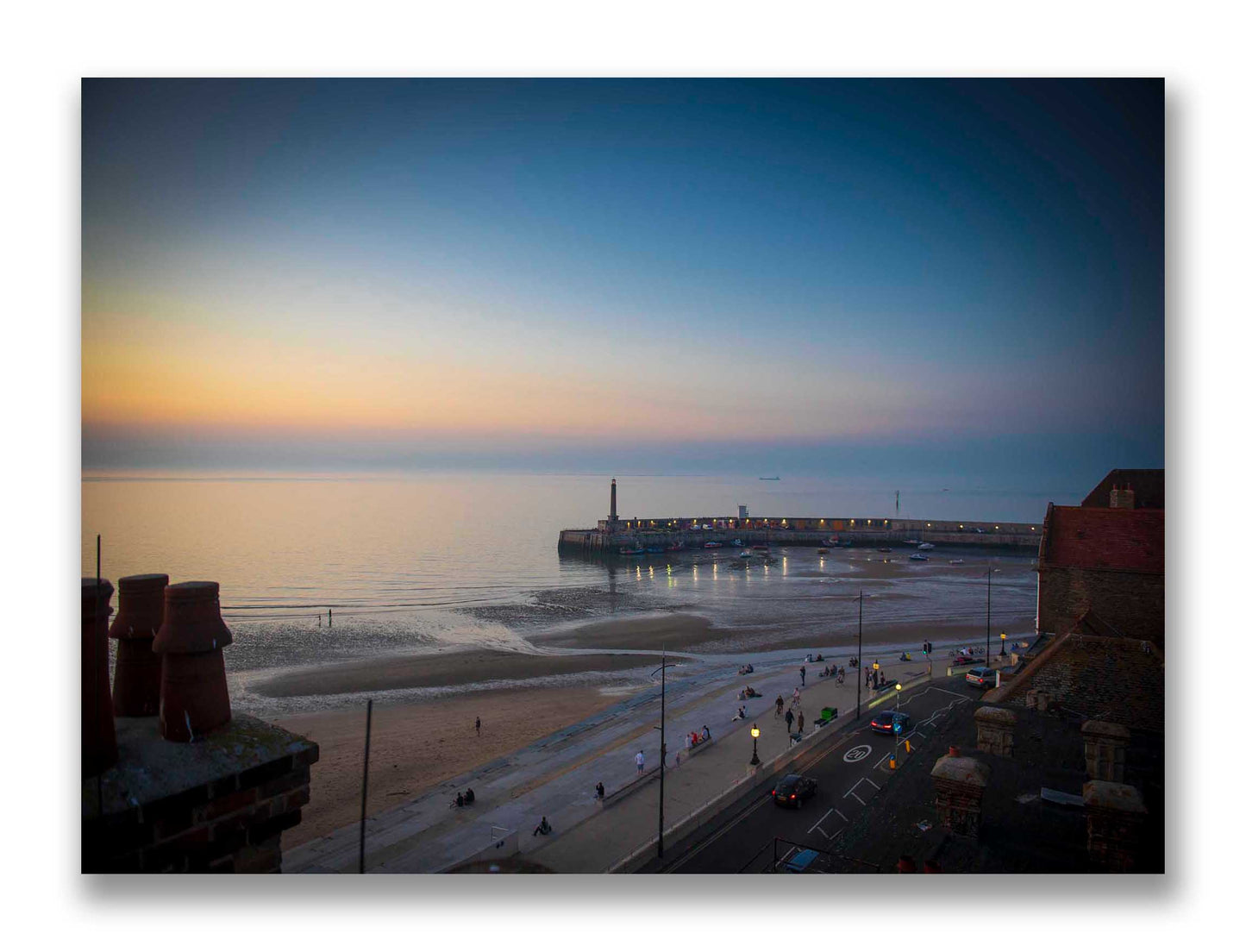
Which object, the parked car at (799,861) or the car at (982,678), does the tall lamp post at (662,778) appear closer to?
the parked car at (799,861)

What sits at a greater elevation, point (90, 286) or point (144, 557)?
point (90, 286)

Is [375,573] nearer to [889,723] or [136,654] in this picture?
[889,723]

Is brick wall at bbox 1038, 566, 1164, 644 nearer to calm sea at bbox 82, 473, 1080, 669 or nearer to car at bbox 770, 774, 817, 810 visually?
car at bbox 770, 774, 817, 810

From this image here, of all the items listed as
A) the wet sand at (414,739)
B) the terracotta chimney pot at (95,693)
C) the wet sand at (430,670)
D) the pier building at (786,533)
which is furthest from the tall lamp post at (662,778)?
the pier building at (786,533)

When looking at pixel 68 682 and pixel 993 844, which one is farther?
pixel 993 844

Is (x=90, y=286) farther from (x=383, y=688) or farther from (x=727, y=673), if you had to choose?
(x=727, y=673)

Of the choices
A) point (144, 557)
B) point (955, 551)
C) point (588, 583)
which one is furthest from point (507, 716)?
point (955, 551)

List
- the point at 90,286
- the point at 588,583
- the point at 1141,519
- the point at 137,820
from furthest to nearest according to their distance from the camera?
1. the point at 588,583
2. the point at 1141,519
3. the point at 90,286
4. the point at 137,820
